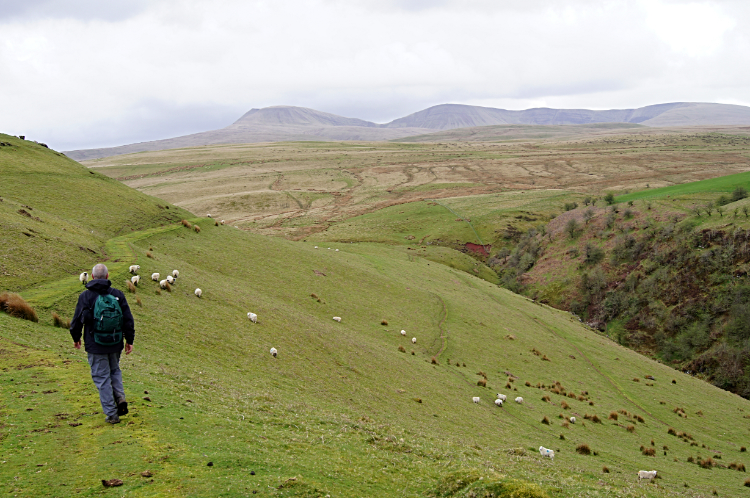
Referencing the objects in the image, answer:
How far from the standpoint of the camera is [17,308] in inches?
595

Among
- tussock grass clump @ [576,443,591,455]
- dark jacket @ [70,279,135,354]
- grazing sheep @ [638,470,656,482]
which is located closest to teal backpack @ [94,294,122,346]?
dark jacket @ [70,279,135,354]

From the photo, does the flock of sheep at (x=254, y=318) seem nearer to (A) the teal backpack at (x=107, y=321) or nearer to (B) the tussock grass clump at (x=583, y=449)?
(B) the tussock grass clump at (x=583, y=449)

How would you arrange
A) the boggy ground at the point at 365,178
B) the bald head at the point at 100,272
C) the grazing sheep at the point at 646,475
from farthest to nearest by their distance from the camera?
the boggy ground at the point at 365,178
the grazing sheep at the point at 646,475
the bald head at the point at 100,272

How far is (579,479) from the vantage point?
1495cm

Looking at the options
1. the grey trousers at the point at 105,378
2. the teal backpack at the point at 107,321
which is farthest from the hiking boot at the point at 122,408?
the teal backpack at the point at 107,321

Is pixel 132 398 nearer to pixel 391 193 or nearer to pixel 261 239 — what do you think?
pixel 261 239

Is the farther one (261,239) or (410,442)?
(261,239)

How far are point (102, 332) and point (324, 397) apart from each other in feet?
33.6

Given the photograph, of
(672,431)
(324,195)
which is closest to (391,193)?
(324,195)

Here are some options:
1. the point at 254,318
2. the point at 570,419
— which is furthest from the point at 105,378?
the point at 570,419

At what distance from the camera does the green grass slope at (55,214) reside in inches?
773

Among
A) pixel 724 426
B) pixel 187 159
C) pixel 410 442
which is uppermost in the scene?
pixel 187 159

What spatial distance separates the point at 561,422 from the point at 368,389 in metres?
12.9

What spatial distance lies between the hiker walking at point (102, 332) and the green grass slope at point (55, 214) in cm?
1027
